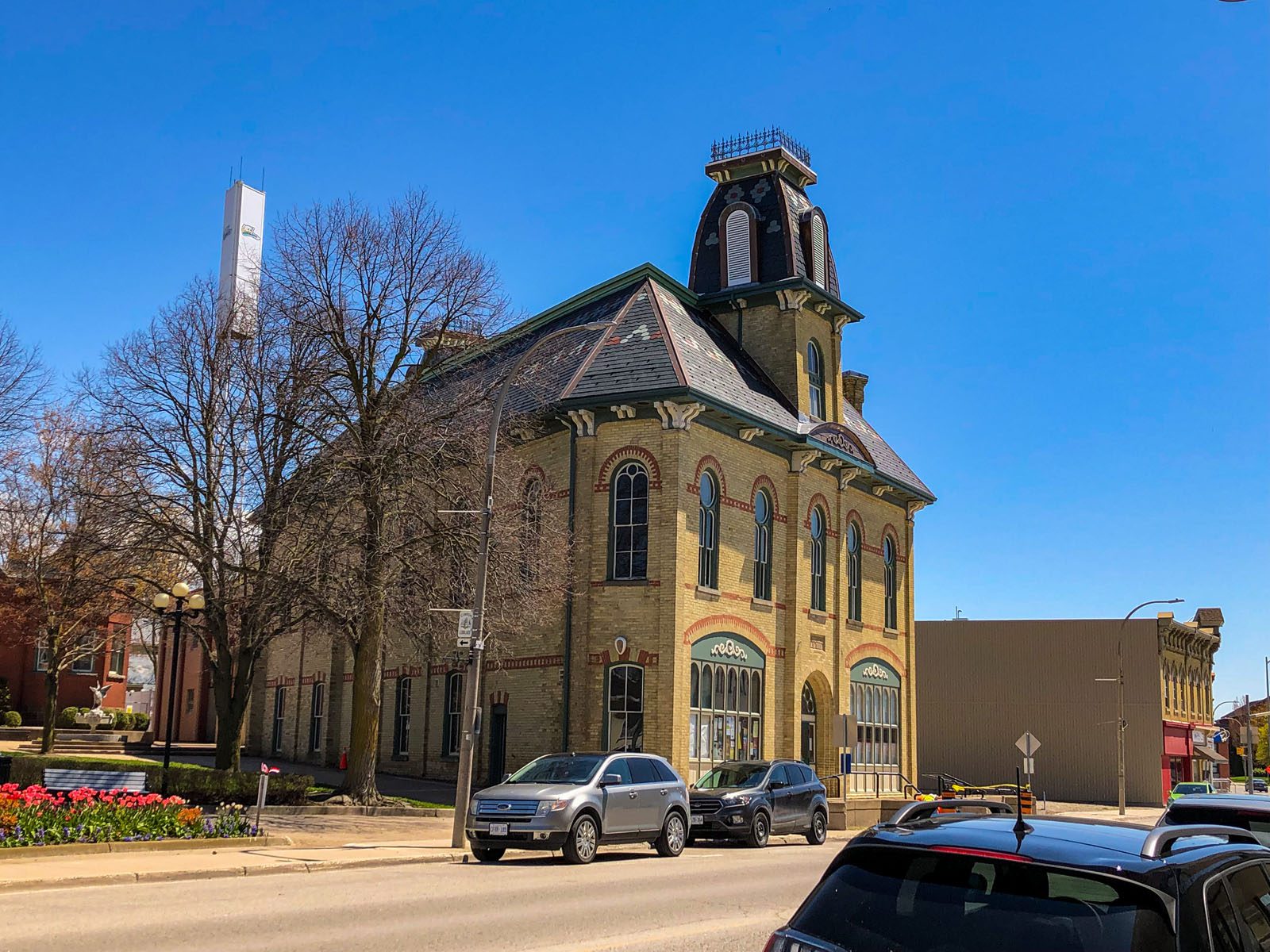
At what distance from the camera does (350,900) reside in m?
12.5

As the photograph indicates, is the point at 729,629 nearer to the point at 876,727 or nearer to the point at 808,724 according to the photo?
the point at 808,724

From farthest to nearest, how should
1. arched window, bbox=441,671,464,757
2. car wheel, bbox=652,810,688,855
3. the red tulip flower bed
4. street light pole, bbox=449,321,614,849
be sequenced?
arched window, bbox=441,671,464,757 < car wheel, bbox=652,810,688,855 < street light pole, bbox=449,321,614,849 < the red tulip flower bed

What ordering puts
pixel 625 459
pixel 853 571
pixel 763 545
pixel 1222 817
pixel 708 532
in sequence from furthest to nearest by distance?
pixel 853 571
pixel 763 545
pixel 708 532
pixel 625 459
pixel 1222 817

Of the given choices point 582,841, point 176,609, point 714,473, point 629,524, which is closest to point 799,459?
point 714,473

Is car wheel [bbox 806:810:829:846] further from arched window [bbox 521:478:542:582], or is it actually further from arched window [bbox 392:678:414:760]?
arched window [bbox 392:678:414:760]

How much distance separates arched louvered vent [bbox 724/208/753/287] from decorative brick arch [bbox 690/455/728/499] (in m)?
7.79

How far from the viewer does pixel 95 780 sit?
21.7 m

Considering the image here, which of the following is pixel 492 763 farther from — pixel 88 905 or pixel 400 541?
pixel 88 905

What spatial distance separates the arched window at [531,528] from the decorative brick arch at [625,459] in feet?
5.13

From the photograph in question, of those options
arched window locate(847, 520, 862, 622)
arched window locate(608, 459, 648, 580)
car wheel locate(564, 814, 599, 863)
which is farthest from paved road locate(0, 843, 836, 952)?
arched window locate(847, 520, 862, 622)

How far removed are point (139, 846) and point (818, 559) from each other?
23.0 meters

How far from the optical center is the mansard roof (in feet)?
96.8

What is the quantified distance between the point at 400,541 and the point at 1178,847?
66.0 ft

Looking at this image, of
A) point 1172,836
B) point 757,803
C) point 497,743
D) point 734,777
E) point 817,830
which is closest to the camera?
point 1172,836
